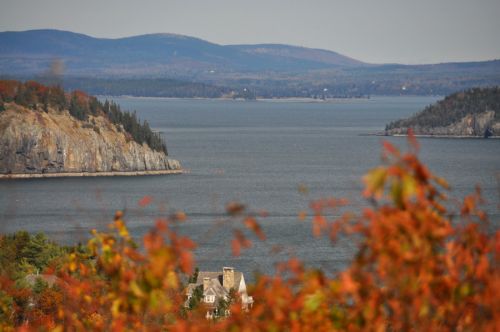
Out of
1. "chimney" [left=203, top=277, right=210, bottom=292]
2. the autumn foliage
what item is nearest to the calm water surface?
"chimney" [left=203, top=277, right=210, bottom=292]

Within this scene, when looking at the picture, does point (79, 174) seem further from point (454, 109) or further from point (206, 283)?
point (454, 109)

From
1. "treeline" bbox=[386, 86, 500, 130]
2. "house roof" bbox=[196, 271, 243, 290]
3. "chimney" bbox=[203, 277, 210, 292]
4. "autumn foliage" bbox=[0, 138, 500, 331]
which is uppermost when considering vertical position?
"autumn foliage" bbox=[0, 138, 500, 331]

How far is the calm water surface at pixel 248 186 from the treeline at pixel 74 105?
141 inches

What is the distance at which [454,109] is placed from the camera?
420 feet

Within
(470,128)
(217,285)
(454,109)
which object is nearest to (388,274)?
(217,285)

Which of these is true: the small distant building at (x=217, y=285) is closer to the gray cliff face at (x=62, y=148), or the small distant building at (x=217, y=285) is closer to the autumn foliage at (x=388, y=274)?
the autumn foliage at (x=388, y=274)

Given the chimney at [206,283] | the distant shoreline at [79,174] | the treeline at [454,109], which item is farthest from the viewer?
the treeline at [454,109]

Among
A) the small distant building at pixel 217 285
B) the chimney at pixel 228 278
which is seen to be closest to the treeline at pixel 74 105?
the small distant building at pixel 217 285

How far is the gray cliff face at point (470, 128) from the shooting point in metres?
123

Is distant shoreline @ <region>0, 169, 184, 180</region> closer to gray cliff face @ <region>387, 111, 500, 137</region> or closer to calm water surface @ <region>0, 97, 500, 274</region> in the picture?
calm water surface @ <region>0, 97, 500, 274</region>

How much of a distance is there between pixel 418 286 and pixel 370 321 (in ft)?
0.97

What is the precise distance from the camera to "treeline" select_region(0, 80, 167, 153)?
78.8 metres

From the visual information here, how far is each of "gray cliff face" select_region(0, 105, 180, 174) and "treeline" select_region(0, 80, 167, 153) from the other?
2.75 feet

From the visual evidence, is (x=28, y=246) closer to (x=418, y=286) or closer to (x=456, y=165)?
(x=418, y=286)
